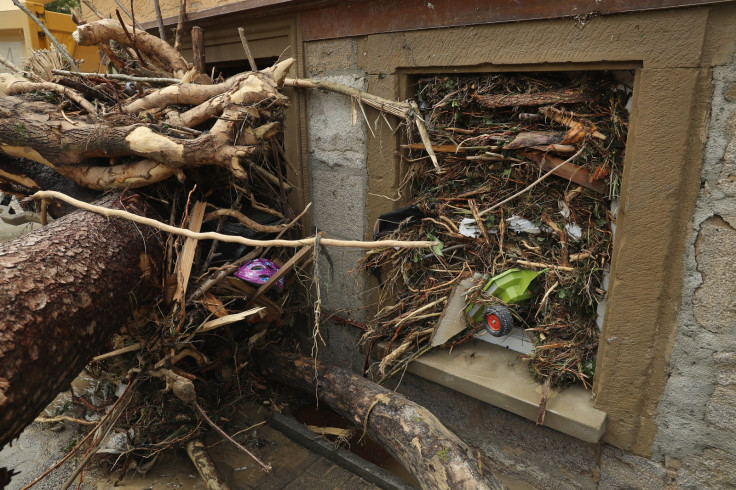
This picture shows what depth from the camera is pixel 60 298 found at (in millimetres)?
2043

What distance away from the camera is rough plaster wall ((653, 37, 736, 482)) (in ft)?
6.87

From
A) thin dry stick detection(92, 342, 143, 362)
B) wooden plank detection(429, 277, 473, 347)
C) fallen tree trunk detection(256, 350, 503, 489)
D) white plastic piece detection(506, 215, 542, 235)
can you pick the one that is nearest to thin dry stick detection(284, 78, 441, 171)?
white plastic piece detection(506, 215, 542, 235)

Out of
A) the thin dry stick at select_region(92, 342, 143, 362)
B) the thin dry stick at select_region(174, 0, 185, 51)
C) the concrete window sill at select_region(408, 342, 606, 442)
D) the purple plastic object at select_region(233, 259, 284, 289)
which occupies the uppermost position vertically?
the thin dry stick at select_region(174, 0, 185, 51)

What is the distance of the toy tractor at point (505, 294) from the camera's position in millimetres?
2992

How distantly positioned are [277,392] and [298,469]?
0.82 meters

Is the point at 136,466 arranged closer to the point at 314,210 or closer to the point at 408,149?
the point at 314,210

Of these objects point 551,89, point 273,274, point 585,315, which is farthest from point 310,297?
point 551,89

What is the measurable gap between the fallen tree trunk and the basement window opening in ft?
1.19

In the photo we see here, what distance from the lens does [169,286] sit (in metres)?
2.92

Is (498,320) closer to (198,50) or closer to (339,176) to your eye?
(339,176)

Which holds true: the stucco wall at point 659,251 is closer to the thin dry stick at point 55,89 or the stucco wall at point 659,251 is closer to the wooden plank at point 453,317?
the wooden plank at point 453,317

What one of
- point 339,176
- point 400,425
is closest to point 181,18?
point 339,176

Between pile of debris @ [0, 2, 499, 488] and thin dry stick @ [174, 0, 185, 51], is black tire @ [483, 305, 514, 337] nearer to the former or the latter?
pile of debris @ [0, 2, 499, 488]

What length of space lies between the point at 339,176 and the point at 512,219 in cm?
139
